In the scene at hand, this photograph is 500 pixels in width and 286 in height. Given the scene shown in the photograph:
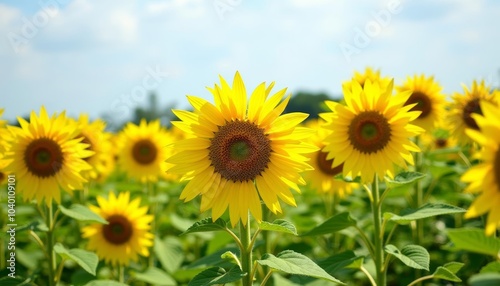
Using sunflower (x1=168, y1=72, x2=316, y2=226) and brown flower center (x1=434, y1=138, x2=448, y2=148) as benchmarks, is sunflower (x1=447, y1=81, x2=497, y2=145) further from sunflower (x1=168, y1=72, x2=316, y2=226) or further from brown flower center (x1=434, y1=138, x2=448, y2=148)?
brown flower center (x1=434, y1=138, x2=448, y2=148)

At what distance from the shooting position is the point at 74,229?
7582mm

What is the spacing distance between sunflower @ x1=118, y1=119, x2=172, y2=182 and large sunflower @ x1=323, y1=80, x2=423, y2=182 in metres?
4.35

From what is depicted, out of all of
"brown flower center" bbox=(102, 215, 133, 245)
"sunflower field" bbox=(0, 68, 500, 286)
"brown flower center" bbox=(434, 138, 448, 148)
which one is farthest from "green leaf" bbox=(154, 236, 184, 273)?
"brown flower center" bbox=(434, 138, 448, 148)

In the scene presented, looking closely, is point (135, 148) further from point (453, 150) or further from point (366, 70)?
point (453, 150)

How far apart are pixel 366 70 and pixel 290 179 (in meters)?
3.66

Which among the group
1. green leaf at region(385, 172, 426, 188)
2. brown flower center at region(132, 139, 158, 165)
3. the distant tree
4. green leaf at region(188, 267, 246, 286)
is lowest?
green leaf at region(188, 267, 246, 286)

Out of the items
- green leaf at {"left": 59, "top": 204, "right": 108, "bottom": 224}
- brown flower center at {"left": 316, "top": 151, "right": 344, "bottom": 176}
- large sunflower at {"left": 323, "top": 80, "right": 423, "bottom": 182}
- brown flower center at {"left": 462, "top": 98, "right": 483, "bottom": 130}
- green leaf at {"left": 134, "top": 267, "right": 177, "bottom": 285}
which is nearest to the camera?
large sunflower at {"left": 323, "top": 80, "right": 423, "bottom": 182}

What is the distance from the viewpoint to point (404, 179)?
4.03 meters

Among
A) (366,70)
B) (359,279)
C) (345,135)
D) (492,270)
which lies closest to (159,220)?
(359,279)

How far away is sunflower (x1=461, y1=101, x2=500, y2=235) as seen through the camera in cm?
212

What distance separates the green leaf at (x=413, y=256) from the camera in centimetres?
353

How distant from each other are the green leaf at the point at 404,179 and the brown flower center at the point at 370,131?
27cm

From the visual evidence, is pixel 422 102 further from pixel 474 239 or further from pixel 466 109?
pixel 474 239

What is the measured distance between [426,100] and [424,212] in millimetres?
2650
